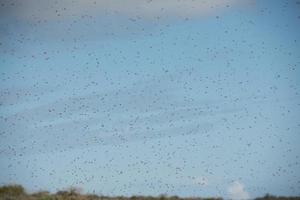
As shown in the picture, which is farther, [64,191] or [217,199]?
[64,191]

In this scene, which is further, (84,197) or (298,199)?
(84,197)

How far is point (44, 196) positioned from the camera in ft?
163

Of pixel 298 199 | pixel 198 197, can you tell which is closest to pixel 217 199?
pixel 198 197

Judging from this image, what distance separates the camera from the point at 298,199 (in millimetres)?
45250

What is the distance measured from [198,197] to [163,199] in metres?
2.96

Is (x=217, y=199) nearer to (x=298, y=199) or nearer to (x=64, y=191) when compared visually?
(x=298, y=199)

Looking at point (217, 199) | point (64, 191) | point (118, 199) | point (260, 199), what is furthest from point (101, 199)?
point (260, 199)

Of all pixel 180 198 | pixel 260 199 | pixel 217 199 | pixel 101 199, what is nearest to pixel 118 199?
pixel 101 199

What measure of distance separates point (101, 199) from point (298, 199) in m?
15.4

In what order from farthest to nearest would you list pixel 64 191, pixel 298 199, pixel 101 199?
1. pixel 64 191
2. pixel 101 199
3. pixel 298 199

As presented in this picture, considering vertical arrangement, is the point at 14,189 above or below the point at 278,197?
above

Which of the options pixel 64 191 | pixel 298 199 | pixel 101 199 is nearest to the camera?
pixel 298 199

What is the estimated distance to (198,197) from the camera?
4888cm

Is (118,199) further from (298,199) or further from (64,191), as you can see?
(298,199)
